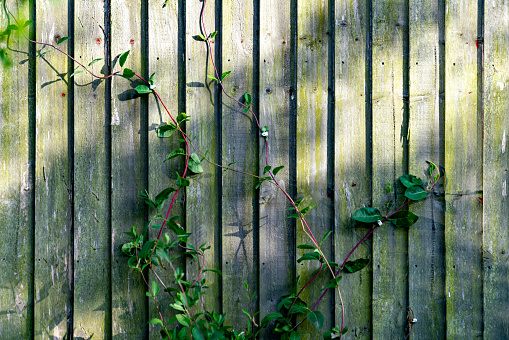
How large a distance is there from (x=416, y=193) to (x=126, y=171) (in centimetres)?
128

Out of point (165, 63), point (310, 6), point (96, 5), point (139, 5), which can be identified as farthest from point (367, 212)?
point (96, 5)

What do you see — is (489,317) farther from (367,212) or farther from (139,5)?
(139,5)

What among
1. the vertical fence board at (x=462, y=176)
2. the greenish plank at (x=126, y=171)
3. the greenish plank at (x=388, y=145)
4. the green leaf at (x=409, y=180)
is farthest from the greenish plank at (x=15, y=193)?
the vertical fence board at (x=462, y=176)

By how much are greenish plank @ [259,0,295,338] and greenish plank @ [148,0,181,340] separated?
378 mm

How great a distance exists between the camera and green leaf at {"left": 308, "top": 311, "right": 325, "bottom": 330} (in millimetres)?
1425

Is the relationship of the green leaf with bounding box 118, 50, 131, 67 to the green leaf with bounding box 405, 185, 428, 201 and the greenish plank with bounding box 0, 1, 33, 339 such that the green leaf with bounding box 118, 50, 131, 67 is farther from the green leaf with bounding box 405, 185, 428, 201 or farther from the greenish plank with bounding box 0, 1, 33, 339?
the green leaf with bounding box 405, 185, 428, 201

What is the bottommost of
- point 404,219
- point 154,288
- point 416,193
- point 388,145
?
point 154,288

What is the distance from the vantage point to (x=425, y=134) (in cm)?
157

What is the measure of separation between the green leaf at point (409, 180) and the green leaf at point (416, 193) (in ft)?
0.05

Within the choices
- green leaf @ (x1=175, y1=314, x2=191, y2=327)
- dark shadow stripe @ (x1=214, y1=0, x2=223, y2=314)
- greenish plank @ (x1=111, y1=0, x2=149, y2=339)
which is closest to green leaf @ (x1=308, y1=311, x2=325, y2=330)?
dark shadow stripe @ (x1=214, y1=0, x2=223, y2=314)

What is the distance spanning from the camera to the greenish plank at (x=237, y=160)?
1.53 metres

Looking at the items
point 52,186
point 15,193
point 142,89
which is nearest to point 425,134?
point 142,89

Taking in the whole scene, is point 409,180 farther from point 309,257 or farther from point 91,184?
point 91,184

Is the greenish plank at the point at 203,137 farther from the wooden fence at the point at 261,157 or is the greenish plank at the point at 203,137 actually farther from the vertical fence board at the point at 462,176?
the vertical fence board at the point at 462,176
